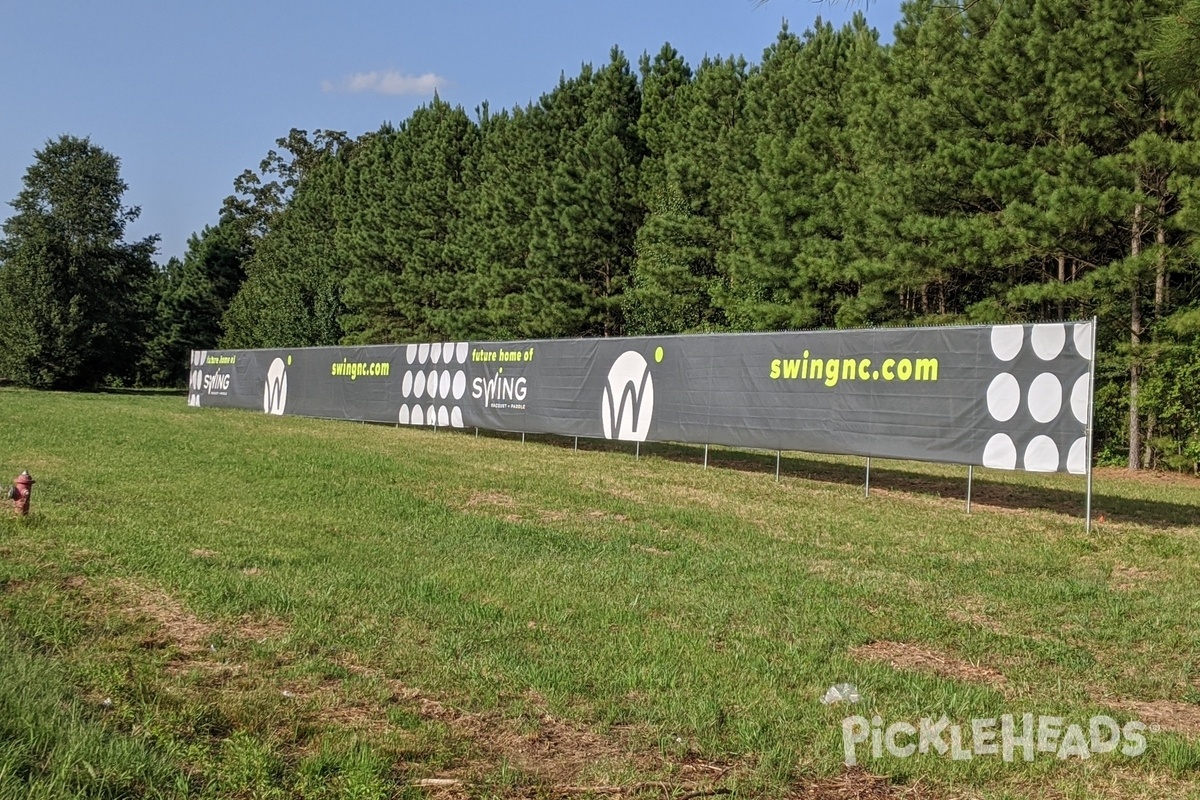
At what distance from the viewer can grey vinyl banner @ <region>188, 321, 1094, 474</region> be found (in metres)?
10.6

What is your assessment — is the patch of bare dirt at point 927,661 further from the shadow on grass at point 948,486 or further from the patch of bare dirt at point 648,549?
the shadow on grass at point 948,486

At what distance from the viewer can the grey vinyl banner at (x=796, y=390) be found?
1059 cm

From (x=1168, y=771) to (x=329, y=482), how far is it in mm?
10179

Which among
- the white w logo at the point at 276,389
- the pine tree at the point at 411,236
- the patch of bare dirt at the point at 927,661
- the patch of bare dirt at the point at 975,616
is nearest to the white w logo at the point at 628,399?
the patch of bare dirt at the point at 975,616

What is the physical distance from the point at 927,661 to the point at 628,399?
11.0 metres

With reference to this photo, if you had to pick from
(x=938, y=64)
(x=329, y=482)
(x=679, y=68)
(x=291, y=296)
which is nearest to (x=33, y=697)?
(x=329, y=482)

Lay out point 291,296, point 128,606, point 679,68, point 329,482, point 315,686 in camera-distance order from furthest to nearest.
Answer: point 291,296 → point 679,68 → point 329,482 → point 128,606 → point 315,686

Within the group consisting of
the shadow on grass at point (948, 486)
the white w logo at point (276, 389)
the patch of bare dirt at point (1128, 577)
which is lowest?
the patch of bare dirt at point (1128, 577)

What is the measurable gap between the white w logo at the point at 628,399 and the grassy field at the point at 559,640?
4.02 m

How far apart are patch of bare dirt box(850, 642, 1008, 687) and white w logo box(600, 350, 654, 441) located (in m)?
10.2

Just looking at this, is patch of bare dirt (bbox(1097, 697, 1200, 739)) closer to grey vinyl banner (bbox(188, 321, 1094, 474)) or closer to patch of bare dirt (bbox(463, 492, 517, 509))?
grey vinyl banner (bbox(188, 321, 1094, 474))

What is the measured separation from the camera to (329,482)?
12375 millimetres

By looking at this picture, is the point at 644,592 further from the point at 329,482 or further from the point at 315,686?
the point at 329,482

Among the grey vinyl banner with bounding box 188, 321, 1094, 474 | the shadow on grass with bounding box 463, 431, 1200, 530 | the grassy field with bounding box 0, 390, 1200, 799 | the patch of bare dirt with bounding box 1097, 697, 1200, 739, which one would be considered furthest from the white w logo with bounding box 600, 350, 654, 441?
the patch of bare dirt with bounding box 1097, 697, 1200, 739
